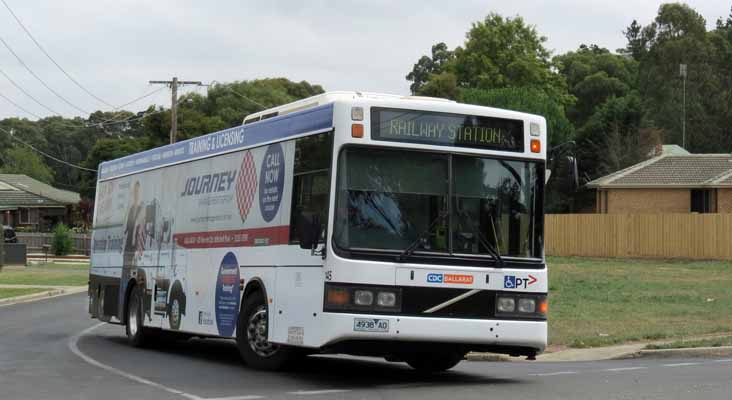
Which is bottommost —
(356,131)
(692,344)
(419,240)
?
(692,344)

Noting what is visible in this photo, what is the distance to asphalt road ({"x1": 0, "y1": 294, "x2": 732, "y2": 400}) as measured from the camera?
485 inches

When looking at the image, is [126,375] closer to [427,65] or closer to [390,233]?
[390,233]

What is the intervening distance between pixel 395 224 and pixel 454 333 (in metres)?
1.31

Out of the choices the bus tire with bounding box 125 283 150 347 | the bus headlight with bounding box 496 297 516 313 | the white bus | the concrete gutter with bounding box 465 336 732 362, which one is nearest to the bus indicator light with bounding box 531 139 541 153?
the white bus

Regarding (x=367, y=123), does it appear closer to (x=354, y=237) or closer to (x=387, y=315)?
(x=354, y=237)

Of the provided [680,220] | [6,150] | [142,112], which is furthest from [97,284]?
[6,150]

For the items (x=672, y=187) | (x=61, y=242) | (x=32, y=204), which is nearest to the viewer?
(x=672, y=187)

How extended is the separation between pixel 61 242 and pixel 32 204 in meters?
16.7

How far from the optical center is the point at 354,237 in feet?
41.4

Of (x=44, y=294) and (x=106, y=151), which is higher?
(x=106, y=151)

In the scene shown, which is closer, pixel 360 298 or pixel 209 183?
pixel 360 298

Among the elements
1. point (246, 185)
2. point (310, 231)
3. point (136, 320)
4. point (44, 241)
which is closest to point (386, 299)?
point (310, 231)

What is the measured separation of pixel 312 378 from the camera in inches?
547

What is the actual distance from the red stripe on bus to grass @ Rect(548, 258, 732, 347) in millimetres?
6572
